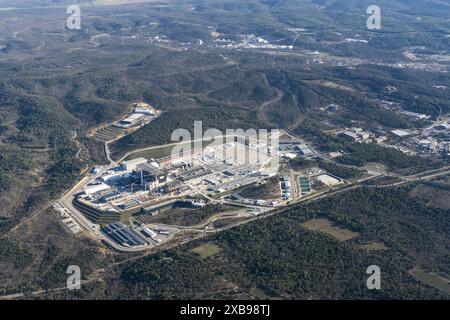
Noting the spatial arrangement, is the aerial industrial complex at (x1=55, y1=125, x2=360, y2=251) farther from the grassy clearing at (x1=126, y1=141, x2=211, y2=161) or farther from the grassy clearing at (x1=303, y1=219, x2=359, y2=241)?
the grassy clearing at (x1=303, y1=219, x2=359, y2=241)

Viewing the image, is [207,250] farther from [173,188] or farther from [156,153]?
[156,153]

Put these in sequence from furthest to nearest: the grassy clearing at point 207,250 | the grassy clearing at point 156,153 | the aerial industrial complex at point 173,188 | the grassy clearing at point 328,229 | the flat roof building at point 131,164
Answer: the grassy clearing at point 156,153 → the flat roof building at point 131,164 → the aerial industrial complex at point 173,188 → the grassy clearing at point 328,229 → the grassy clearing at point 207,250

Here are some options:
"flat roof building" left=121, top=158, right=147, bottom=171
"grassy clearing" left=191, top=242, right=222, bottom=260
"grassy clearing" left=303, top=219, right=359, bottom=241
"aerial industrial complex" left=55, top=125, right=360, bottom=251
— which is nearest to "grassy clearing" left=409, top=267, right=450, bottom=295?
"grassy clearing" left=303, top=219, right=359, bottom=241

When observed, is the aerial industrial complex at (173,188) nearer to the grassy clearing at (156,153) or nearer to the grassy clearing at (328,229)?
the grassy clearing at (156,153)

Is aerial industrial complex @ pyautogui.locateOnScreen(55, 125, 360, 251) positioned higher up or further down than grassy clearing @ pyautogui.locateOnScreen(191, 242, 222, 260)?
higher up

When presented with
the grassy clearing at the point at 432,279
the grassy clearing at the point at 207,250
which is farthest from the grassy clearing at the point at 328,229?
the grassy clearing at the point at 207,250

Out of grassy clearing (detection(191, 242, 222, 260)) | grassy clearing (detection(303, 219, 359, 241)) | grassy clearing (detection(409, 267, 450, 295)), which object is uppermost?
grassy clearing (detection(303, 219, 359, 241))

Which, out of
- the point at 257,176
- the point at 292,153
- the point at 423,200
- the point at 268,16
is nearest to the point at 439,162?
the point at 423,200

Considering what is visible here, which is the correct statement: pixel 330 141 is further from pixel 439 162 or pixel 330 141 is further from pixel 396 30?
pixel 396 30
